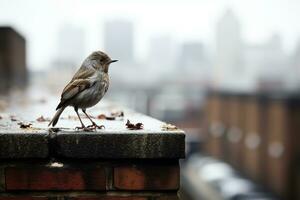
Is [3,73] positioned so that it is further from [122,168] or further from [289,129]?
[289,129]

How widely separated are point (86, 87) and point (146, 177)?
2.16 ft

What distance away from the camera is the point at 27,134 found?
7.20 ft

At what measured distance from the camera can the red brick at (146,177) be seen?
2.18m

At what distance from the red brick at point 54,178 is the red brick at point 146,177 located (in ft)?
0.22

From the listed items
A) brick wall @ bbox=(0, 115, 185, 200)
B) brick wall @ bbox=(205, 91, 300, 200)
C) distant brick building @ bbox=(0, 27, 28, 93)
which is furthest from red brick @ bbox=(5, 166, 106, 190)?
brick wall @ bbox=(205, 91, 300, 200)

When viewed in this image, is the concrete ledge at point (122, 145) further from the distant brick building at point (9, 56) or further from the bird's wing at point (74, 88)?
the distant brick building at point (9, 56)

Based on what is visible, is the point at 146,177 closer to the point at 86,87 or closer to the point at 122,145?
the point at 122,145

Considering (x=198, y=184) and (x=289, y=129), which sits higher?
(x=289, y=129)

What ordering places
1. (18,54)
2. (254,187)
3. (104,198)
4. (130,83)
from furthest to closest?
(130,83) → (254,187) → (18,54) → (104,198)

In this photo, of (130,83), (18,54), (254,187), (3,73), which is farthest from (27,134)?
(130,83)

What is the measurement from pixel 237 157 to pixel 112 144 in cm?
3694

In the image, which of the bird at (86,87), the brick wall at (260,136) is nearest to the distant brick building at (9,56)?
the bird at (86,87)

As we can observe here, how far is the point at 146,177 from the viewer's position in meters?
2.19

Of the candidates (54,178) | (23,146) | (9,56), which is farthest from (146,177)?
(9,56)
